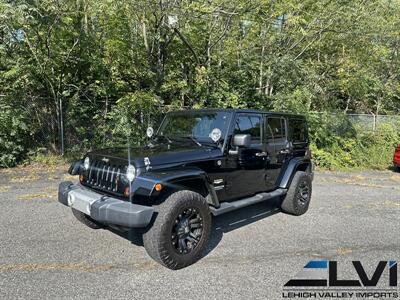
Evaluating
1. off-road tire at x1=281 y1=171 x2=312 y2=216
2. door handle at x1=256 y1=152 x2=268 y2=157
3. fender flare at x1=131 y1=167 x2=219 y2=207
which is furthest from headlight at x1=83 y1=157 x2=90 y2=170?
off-road tire at x1=281 y1=171 x2=312 y2=216

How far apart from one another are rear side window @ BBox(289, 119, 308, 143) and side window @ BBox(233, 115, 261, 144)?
1033 mm

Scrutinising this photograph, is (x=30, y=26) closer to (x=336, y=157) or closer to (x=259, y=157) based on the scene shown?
(x=259, y=157)

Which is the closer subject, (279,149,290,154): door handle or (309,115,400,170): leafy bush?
(279,149,290,154): door handle

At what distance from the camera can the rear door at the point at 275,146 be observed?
4.71 m

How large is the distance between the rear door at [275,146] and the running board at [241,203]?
0.14 m

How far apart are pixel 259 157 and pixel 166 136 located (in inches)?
56.4

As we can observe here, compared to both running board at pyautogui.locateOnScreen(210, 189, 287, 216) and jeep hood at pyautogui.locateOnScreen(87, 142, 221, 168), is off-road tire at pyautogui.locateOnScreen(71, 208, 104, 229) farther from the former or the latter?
running board at pyautogui.locateOnScreen(210, 189, 287, 216)

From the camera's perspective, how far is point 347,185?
7730 mm

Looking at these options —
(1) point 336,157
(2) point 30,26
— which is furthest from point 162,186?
(1) point 336,157

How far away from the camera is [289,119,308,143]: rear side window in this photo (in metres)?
5.35

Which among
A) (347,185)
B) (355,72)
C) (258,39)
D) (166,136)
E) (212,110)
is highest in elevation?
(258,39)

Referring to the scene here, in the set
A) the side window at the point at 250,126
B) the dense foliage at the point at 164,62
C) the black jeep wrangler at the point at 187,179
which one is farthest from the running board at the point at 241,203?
the dense foliage at the point at 164,62

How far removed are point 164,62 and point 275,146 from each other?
6216mm

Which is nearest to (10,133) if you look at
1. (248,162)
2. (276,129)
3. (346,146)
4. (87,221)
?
(87,221)
